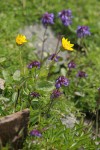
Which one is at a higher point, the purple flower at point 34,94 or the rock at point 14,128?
the purple flower at point 34,94

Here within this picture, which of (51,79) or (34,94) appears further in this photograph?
(51,79)

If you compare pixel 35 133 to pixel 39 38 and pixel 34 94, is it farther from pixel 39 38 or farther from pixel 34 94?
pixel 39 38

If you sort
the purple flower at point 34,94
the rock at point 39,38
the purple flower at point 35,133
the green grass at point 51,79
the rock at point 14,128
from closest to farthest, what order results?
1. the rock at point 14,128
2. the purple flower at point 35,133
3. the green grass at point 51,79
4. the purple flower at point 34,94
5. the rock at point 39,38

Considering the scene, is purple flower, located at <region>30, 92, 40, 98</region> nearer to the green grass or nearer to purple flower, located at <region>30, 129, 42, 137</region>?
the green grass

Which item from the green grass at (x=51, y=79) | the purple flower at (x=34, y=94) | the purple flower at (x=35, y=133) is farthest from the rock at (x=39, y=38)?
the purple flower at (x=35, y=133)

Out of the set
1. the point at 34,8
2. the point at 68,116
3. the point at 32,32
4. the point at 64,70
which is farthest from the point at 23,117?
the point at 34,8

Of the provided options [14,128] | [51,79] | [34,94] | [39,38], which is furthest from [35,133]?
[39,38]

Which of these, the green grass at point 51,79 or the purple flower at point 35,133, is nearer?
the purple flower at point 35,133

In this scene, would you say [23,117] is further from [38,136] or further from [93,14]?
[93,14]

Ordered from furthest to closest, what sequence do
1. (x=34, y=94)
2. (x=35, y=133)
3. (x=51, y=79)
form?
(x=51, y=79) < (x=34, y=94) < (x=35, y=133)

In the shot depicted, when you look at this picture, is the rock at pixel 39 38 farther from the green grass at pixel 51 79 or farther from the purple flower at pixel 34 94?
the purple flower at pixel 34 94

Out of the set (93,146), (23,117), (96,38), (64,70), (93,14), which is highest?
(93,14)
